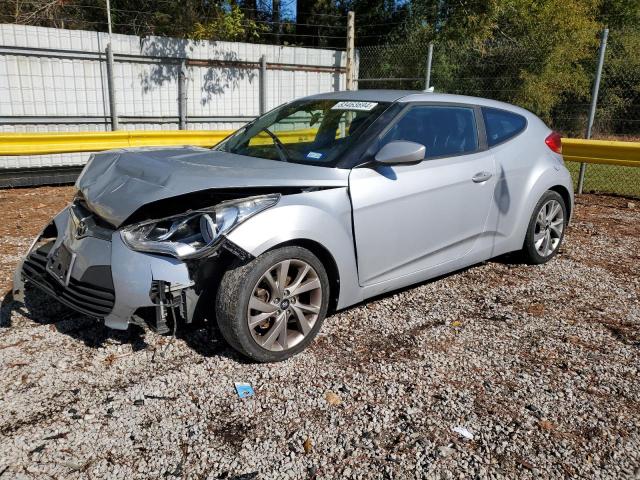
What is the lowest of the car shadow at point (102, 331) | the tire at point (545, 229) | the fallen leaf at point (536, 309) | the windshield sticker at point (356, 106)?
the fallen leaf at point (536, 309)

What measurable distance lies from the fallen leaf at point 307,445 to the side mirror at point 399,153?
1838mm

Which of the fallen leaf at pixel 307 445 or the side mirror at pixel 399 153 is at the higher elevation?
the side mirror at pixel 399 153

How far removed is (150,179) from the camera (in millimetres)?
3354

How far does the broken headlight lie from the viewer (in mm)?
3088

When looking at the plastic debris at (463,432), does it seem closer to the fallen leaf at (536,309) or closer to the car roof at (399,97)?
the fallen leaf at (536,309)

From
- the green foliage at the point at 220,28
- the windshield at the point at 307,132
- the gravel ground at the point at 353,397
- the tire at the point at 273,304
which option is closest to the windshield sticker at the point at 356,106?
the windshield at the point at 307,132

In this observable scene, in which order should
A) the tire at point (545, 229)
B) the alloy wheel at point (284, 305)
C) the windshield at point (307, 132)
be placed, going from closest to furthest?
the alloy wheel at point (284, 305), the windshield at point (307, 132), the tire at point (545, 229)

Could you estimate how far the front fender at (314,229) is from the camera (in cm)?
318

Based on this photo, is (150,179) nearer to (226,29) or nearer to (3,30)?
(3,30)

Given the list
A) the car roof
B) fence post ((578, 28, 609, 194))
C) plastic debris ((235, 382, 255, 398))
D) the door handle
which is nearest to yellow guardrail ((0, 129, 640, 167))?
fence post ((578, 28, 609, 194))

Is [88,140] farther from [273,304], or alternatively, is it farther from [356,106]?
[273,304]

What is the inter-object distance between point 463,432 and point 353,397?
2.02ft

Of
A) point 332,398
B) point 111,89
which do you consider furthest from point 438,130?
point 111,89

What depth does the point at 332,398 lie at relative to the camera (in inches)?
123
